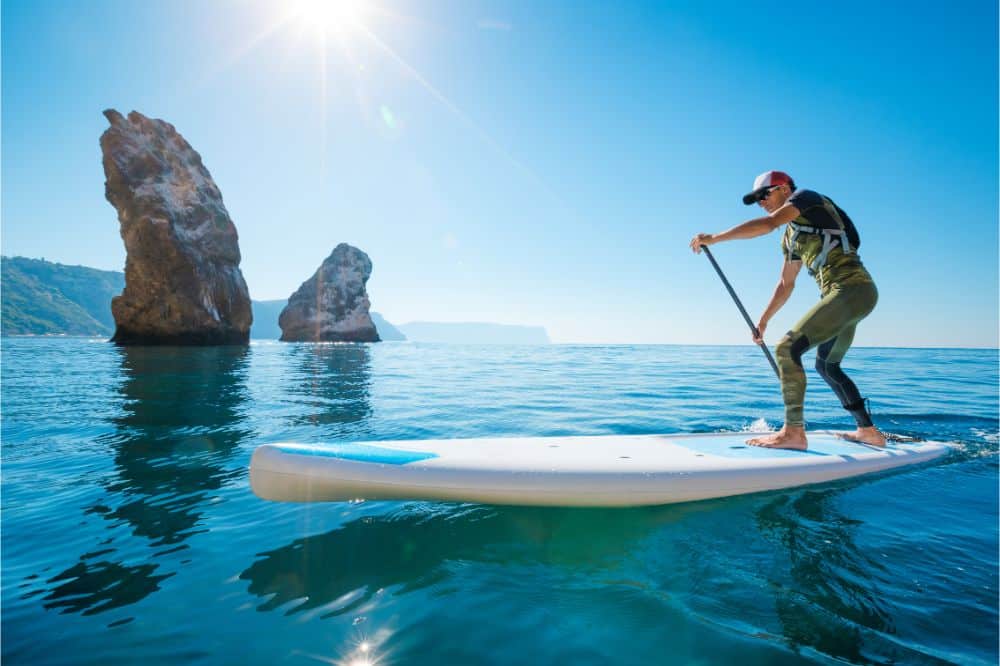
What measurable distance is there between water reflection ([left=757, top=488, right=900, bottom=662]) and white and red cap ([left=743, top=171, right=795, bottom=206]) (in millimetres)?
2730

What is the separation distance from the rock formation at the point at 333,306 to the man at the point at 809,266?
66.1 metres

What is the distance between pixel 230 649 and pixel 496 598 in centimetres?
113

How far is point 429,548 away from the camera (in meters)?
2.50

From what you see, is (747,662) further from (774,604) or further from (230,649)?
(230,649)

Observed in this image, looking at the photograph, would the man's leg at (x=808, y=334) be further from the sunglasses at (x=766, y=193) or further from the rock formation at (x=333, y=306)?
the rock formation at (x=333, y=306)

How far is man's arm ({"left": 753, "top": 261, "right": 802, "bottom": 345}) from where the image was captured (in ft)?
14.3

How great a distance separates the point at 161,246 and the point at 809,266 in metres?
43.7

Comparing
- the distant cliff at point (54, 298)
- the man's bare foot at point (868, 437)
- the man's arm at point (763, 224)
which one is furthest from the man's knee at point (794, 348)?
the distant cliff at point (54, 298)

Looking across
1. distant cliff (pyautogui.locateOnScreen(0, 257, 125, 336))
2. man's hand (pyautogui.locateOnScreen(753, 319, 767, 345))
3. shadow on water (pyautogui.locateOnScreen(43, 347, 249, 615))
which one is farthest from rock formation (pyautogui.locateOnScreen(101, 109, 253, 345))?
distant cliff (pyautogui.locateOnScreen(0, 257, 125, 336))

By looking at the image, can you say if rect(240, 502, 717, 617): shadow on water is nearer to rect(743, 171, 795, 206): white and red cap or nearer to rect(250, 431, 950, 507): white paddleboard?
rect(250, 431, 950, 507): white paddleboard

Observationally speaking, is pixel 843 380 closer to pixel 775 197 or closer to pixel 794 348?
pixel 794 348

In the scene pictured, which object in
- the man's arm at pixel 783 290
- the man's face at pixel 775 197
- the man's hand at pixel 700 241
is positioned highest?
the man's face at pixel 775 197

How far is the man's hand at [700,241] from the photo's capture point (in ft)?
12.6

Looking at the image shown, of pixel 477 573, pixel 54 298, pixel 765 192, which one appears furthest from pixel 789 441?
pixel 54 298
